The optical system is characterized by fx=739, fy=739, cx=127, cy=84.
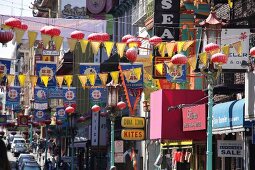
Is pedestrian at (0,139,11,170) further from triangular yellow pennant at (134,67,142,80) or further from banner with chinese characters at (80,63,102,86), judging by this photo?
banner with chinese characters at (80,63,102,86)

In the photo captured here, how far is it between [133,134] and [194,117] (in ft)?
33.9

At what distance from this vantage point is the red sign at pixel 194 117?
26.8 meters

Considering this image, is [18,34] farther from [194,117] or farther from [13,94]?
[13,94]

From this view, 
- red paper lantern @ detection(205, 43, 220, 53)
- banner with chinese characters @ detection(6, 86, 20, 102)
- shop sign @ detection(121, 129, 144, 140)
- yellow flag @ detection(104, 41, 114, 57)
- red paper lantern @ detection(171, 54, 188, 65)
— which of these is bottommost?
shop sign @ detection(121, 129, 144, 140)

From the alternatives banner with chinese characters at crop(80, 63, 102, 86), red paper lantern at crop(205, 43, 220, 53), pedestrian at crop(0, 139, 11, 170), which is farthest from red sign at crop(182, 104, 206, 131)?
pedestrian at crop(0, 139, 11, 170)

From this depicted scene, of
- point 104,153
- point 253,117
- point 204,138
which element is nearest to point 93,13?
point 104,153

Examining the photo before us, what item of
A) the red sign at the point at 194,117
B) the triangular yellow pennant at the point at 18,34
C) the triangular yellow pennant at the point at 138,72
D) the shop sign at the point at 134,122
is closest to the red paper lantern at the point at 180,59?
the red sign at the point at 194,117

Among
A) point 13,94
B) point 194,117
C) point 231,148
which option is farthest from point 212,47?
point 13,94

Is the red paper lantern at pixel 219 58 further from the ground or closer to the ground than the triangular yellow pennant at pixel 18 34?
closer to the ground

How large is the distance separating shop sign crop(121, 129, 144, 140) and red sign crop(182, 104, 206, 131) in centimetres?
839

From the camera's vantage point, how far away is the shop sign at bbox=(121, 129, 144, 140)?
3726 centimetres

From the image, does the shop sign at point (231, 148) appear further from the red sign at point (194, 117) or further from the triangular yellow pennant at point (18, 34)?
the triangular yellow pennant at point (18, 34)

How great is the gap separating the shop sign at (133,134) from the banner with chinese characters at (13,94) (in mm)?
14223

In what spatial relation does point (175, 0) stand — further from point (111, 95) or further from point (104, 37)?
point (104, 37)
